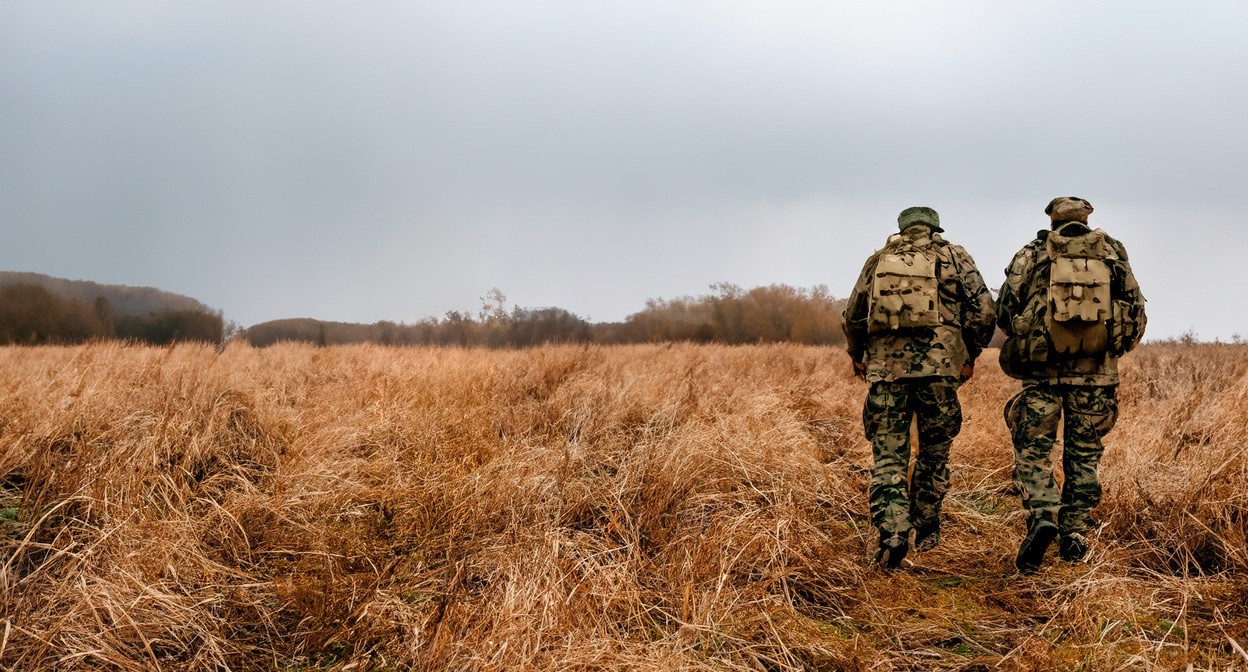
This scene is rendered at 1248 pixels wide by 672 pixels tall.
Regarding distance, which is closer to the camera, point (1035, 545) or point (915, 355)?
point (1035, 545)

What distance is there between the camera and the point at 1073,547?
384 cm

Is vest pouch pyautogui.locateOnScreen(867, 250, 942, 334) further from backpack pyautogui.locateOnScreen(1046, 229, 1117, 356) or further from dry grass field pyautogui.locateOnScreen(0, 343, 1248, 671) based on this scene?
dry grass field pyautogui.locateOnScreen(0, 343, 1248, 671)

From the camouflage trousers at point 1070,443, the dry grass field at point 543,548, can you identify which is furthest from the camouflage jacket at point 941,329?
the dry grass field at point 543,548

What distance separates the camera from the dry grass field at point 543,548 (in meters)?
2.69

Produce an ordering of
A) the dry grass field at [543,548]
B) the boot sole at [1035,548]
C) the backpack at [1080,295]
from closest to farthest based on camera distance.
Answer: the dry grass field at [543,548] → the boot sole at [1035,548] → the backpack at [1080,295]

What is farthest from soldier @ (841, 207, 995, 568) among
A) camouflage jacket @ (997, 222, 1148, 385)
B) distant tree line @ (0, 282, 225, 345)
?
distant tree line @ (0, 282, 225, 345)

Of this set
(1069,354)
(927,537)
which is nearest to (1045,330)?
(1069,354)

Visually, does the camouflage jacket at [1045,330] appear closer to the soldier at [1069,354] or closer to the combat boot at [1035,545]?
the soldier at [1069,354]

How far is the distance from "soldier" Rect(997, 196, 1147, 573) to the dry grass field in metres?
0.25

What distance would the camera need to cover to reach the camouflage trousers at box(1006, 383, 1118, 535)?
3904 millimetres

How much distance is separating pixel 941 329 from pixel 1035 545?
118cm

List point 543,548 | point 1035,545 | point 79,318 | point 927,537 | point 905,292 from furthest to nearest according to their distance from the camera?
point 79,318 < point 927,537 < point 905,292 < point 1035,545 < point 543,548

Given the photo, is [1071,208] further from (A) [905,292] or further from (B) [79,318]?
(B) [79,318]

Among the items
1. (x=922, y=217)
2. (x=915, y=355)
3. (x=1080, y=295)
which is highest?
(x=922, y=217)
